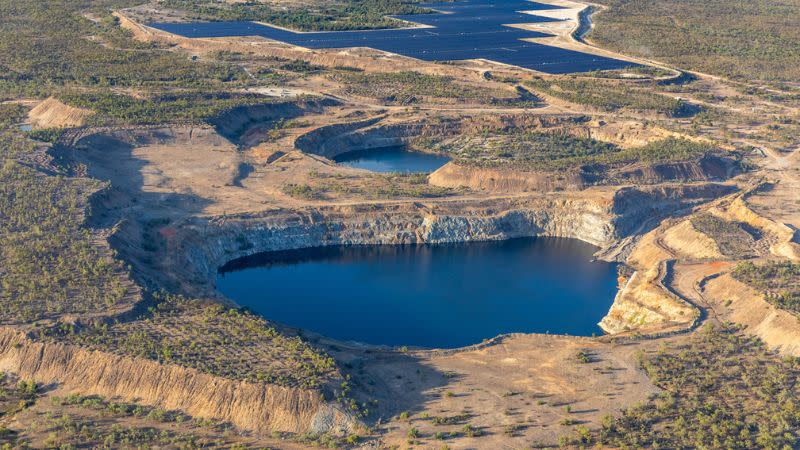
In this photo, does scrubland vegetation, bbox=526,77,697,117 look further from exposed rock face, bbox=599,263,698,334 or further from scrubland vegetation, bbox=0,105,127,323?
scrubland vegetation, bbox=0,105,127,323

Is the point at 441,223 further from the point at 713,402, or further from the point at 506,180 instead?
the point at 713,402

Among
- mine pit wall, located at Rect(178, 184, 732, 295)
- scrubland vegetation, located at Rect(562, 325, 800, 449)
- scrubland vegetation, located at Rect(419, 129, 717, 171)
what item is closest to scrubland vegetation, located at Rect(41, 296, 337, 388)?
scrubland vegetation, located at Rect(562, 325, 800, 449)

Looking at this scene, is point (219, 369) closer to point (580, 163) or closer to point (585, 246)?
point (585, 246)

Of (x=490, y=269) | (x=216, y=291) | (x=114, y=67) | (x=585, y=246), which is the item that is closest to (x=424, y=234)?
(x=490, y=269)

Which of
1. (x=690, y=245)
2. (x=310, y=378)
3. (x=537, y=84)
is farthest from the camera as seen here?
(x=537, y=84)

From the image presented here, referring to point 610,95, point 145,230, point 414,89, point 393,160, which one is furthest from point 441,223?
point 610,95
